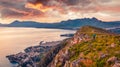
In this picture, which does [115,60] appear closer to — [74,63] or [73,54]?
[74,63]

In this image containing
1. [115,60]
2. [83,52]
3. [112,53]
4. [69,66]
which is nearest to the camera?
[115,60]

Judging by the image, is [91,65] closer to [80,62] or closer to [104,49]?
[80,62]

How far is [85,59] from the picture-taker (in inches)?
6634

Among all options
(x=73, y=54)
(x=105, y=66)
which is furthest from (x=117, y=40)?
(x=105, y=66)

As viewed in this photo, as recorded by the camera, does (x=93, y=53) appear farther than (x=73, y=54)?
No

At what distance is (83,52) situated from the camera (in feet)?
621

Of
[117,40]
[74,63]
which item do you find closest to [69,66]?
[74,63]

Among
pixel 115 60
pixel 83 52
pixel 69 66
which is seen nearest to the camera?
pixel 115 60

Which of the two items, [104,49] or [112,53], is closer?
[112,53]

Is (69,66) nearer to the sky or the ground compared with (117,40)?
nearer to the ground

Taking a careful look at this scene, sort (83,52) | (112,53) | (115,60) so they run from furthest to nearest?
(83,52), (112,53), (115,60)

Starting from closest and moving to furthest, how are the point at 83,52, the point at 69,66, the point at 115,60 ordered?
1. the point at 115,60
2. the point at 69,66
3. the point at 83,52

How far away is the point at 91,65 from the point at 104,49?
2359 centimetres

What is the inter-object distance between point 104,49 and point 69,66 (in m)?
26.4
